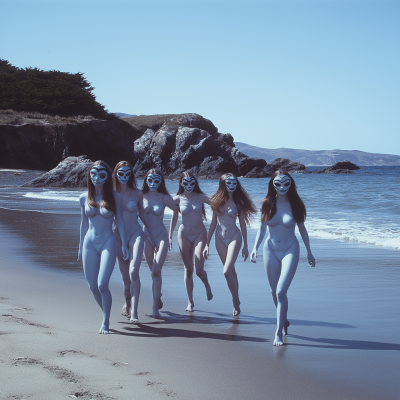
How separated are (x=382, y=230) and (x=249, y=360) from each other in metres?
12.5

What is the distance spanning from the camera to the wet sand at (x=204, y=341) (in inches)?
177

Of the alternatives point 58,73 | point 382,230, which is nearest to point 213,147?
point 58,73

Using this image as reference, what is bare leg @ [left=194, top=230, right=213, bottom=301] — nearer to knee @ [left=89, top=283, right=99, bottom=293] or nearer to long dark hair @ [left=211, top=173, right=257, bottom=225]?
long dark hair @ [left=211, top=173, right=257, bottom=225]

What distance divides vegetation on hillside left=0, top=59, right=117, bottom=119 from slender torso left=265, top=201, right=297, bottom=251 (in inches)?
2447

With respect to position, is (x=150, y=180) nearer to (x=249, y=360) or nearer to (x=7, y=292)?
(x=7, y=292)

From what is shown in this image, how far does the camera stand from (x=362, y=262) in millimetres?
10922

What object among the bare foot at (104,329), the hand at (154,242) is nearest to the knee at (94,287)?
the bare foot at (104,329)

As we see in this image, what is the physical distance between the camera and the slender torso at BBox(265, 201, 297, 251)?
243 inches

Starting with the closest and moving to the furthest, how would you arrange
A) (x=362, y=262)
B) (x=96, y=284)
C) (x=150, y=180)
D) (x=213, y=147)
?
(x=96, y=284) < (x=150, y=180) < (x=362, y=262) < (x=213, y=147)

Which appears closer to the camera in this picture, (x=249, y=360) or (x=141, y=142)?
(x=249, y=360)

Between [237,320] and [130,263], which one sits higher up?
[130,263]

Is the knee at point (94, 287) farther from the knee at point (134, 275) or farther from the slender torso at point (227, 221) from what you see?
the slender torso at point (227, 221)

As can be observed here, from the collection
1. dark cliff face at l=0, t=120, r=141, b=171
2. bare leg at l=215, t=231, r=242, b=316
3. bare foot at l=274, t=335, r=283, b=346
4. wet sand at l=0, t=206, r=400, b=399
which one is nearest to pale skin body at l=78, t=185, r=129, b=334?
wet sand at l=0, t=206, r=400, b=399

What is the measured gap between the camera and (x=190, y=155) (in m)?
85.9
